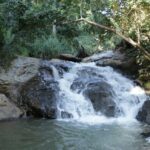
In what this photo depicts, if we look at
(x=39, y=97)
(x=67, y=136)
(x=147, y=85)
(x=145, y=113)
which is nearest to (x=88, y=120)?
(x=145, y=113)

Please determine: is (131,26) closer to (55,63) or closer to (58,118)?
(58,118)

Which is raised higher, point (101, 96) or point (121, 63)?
point (121, 63)

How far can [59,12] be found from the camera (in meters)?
8.09

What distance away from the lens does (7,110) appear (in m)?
11.5

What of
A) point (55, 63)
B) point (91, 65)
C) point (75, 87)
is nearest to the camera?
point (75, 87)

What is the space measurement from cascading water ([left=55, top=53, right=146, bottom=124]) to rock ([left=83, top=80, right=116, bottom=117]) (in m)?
0.12

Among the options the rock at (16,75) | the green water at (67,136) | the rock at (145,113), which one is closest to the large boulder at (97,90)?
the rock at (145,113)

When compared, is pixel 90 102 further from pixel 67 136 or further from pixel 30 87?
pixel 67 136

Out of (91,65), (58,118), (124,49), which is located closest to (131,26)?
(58,118)

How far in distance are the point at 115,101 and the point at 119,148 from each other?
4.43 m

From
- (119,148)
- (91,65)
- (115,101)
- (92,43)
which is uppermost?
(92,43)

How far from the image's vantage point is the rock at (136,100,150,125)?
11007 millimetres

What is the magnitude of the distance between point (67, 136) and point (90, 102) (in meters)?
3.17

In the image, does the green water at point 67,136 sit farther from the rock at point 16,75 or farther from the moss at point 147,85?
the moss at point 147,85
